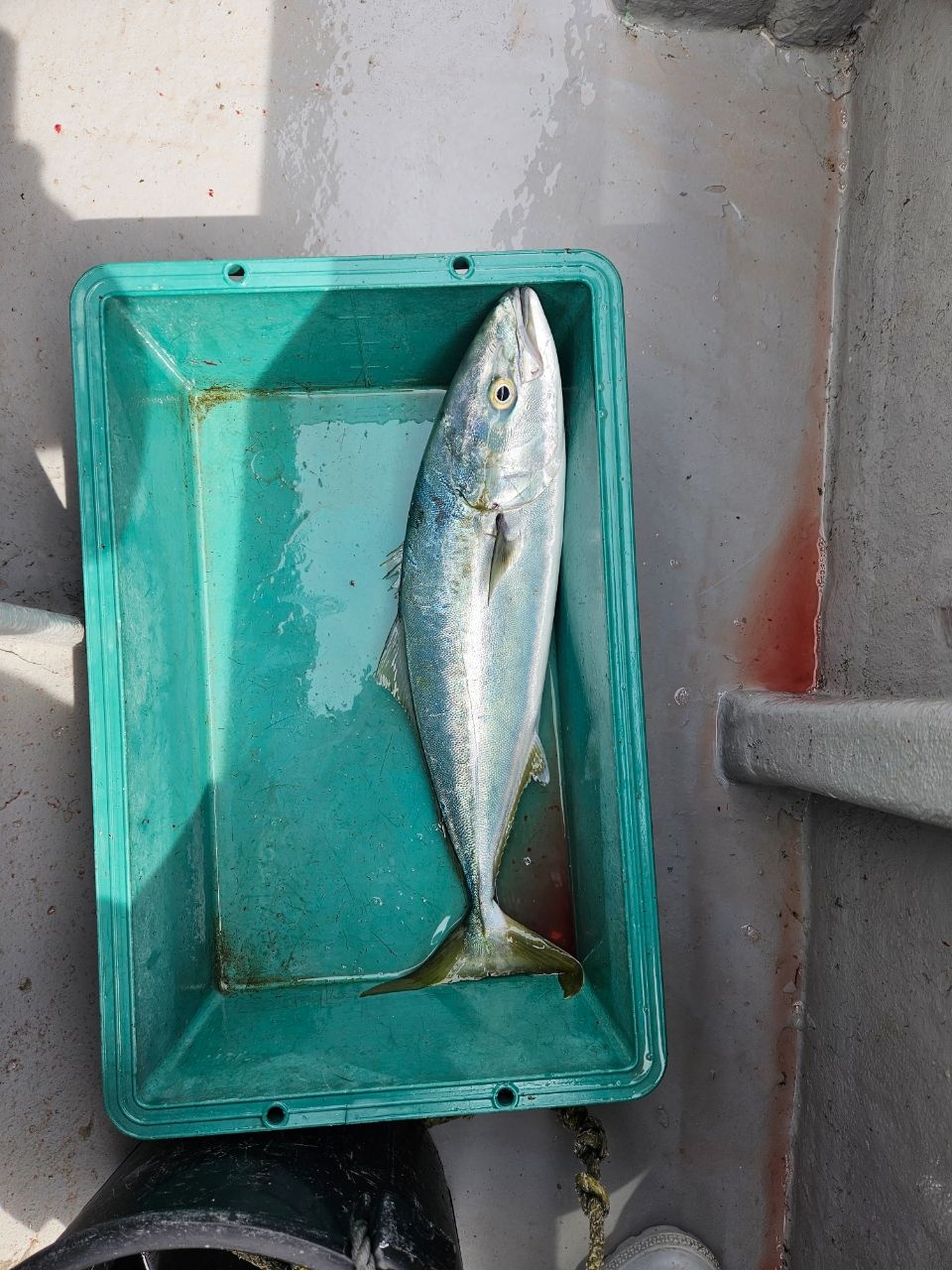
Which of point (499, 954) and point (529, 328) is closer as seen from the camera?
point (529, 328)

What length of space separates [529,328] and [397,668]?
0.77 meters

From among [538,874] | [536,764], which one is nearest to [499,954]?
[538,874]

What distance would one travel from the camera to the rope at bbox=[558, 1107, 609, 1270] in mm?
1570

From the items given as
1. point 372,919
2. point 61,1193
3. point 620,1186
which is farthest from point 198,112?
point 620,1186

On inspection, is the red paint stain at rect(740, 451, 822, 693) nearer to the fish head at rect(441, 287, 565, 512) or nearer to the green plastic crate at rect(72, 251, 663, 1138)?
the green plastic crate at rect(72, 251, 663, 1138)

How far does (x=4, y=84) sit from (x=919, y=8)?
2.09 m

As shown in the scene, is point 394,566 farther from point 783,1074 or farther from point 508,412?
point 783,1074

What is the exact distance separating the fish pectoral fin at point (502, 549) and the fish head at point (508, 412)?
0.12 feet

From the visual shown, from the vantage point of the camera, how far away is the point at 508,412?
5.45 ft

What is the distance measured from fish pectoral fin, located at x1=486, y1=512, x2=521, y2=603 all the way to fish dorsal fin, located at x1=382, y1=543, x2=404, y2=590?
0.95 feet

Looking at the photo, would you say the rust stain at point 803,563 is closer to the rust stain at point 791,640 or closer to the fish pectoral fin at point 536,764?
the rust stain at point 791,640

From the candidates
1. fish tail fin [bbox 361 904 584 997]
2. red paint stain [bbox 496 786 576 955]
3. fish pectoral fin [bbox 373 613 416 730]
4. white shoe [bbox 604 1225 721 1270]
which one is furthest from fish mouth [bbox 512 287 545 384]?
white shoe [bbox 604 1225 721 1270]

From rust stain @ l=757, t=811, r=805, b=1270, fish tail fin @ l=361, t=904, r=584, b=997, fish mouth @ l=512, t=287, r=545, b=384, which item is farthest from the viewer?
rust stain @ l=757, t=811, r=805, b=1270

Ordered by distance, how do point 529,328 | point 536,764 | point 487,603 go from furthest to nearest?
point 536,764 < point 487,603 < point 529,328
